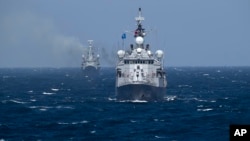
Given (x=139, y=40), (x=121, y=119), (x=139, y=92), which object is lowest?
(x=121, y=119)

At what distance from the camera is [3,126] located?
79125mm

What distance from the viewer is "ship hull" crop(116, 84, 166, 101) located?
357 feet

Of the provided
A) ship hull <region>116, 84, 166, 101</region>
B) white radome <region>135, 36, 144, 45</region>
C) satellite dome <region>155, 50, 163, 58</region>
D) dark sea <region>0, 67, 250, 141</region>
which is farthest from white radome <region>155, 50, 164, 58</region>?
ship hull <region>116, 84, 166, 101</region>

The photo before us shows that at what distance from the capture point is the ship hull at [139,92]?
4286 inches

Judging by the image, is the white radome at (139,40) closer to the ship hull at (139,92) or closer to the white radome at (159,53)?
the ship hull at (139,92)

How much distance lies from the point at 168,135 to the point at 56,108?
36423 millimetres

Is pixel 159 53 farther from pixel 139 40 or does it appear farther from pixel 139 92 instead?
pixel 139 92

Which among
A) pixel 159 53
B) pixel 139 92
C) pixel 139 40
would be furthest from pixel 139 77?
pixel 159 53

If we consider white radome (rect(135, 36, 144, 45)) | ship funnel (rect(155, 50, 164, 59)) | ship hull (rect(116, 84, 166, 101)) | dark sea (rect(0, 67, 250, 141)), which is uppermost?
white radome (rect(135, 36, 144, 45))

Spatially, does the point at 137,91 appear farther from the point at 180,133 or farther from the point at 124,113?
the point at 180,133

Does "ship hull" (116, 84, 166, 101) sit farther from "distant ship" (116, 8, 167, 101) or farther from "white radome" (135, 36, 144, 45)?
"white radome" (135, 36, 144, 45)

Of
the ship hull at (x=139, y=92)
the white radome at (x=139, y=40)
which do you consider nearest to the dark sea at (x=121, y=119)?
the ship hull at (x=139, y=92)

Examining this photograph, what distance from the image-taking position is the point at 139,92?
360 feet

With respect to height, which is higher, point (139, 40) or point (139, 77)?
point (139, 40)
